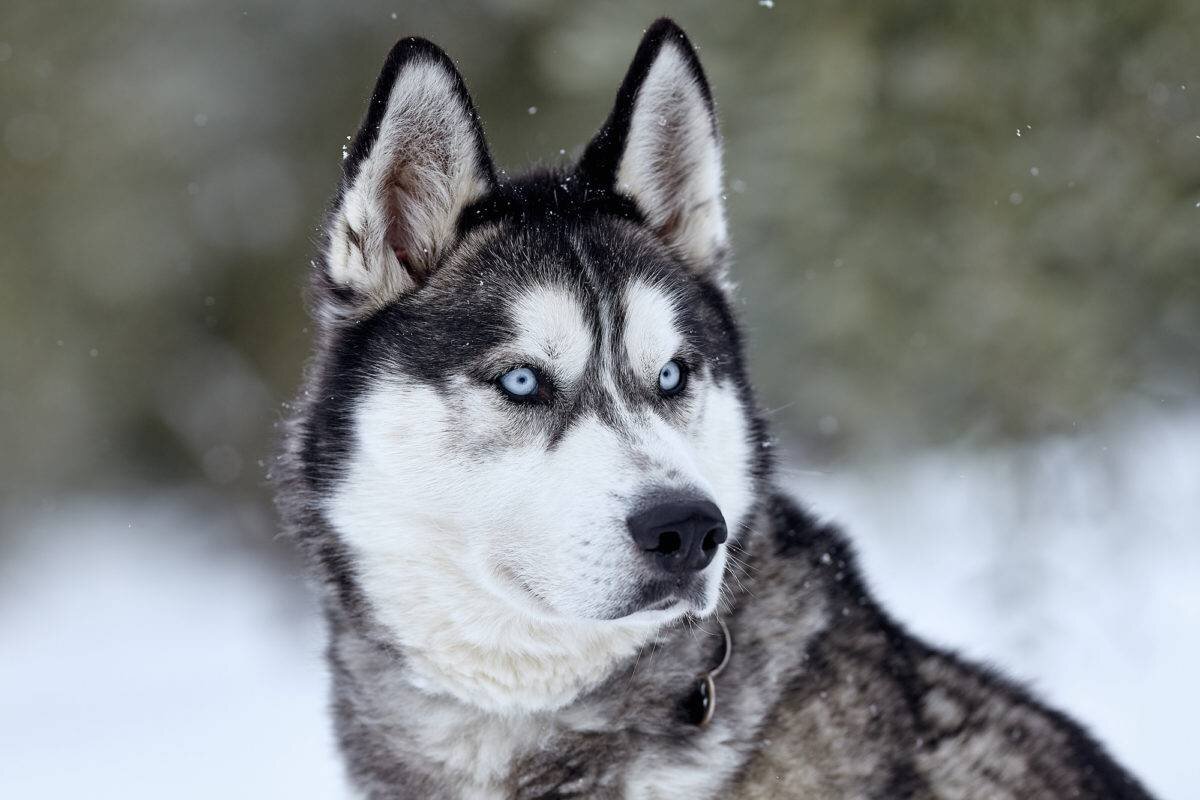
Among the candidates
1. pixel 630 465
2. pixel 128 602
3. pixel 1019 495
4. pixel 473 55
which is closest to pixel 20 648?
pixel 128 602

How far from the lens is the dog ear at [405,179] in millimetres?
2479

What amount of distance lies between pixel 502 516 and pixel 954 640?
3.79 m

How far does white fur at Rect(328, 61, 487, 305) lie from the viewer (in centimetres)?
252

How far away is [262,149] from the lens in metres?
8.55

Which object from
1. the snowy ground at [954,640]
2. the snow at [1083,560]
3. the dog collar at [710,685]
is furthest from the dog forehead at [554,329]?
the snow at [1083,560]

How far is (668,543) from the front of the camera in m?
2.26

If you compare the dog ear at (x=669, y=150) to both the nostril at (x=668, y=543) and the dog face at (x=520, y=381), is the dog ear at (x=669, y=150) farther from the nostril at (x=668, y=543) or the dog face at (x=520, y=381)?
the nostril at (x=668, y=543)

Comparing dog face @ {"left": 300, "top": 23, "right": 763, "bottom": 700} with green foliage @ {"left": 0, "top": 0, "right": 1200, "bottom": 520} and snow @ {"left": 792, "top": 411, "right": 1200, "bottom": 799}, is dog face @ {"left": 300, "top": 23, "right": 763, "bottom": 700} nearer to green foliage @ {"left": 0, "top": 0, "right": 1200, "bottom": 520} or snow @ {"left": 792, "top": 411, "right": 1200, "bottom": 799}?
green foliage @ {"left": 0, "top": 0, "right": 1200, "bottom": 520}

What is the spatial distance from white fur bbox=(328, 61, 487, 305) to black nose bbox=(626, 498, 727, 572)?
0.84 meters

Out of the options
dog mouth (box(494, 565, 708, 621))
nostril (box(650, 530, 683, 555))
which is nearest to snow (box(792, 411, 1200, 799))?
dog mouth (box(494, 565, 708, 621))

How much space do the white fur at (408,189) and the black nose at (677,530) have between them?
84cm

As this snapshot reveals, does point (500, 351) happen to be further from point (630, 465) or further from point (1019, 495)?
point (1019, 495)

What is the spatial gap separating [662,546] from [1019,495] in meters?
4.36

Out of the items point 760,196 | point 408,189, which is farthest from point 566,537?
point 760,196
